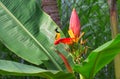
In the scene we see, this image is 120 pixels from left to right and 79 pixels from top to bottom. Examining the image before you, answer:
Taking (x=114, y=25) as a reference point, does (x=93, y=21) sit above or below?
below

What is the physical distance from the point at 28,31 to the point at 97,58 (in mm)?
768

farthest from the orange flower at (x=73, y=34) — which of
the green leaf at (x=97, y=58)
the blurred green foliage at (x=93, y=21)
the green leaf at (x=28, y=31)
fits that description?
the blurred green foliage at (x=93, y=21)

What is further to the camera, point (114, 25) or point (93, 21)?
point (93, 21)

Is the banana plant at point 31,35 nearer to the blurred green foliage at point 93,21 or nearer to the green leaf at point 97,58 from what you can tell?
the green leaf at point 97,58

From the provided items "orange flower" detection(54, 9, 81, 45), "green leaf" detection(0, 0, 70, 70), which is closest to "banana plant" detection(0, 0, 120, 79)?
"green leaf" detection(0, 0, 70, 70)

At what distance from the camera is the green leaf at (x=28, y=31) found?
2184 millimetres

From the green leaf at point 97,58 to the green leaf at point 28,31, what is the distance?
401 millimetres

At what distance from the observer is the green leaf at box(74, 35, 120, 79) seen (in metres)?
1.46

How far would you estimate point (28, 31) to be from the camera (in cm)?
231

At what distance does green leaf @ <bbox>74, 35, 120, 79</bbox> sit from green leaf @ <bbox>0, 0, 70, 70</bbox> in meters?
0.40

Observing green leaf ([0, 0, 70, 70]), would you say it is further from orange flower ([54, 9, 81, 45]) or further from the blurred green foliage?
the blurred green foliage

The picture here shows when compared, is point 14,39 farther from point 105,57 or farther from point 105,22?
point 105,22

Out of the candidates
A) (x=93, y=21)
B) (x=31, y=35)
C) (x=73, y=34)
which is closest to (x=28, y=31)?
(x=31, y=35)

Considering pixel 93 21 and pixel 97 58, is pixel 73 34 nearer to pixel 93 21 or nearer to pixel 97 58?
pixel 97 58
